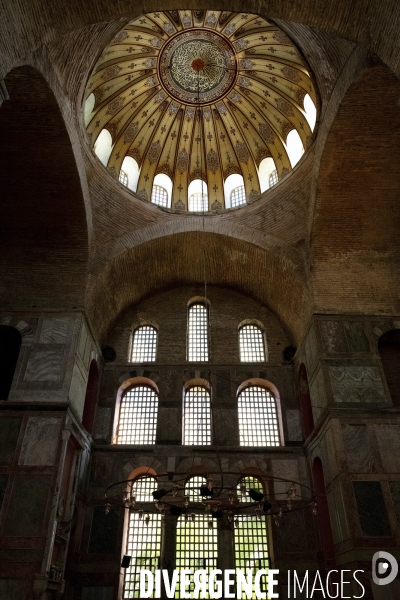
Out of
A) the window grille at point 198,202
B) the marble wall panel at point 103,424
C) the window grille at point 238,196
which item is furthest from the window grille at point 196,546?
the window grille at point 238,196

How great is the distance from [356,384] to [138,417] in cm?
644

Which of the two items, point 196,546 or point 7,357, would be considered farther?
point 7,357

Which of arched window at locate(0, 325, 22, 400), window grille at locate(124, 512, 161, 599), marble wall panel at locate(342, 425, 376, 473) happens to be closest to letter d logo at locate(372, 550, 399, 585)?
marble wall panel at locate(342, 425, 376, 473)

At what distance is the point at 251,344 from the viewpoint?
49.7 feet

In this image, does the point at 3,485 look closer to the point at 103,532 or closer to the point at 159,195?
the point at 103,532

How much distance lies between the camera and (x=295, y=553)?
11.3 m

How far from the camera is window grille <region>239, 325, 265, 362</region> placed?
48.8ft

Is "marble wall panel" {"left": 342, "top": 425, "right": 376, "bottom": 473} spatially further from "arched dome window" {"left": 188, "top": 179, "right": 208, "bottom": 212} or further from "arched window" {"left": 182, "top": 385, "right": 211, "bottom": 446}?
"arched dome window" {"left": 188, "top": 179, "right": 208, "bottom": 212}

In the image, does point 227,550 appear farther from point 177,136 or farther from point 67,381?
point 177,136

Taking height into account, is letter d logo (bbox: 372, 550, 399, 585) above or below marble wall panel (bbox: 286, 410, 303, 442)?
below

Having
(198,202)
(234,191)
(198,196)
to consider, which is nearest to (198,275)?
(198,202)

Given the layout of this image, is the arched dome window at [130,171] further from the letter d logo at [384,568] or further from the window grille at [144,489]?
the letter d logo at [384,568]

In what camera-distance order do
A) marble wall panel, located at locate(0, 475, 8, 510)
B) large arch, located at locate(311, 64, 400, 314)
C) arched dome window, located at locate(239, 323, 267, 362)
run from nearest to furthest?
marble wall panel, located at locate(0, 475, 8, 510), large arch, located at locate(311, 64, 400, 314), arched dome window, located at locate(239, 323, 267, 362)

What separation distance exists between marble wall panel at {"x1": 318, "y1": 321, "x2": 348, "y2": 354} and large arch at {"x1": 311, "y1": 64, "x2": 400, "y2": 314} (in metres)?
0.45
